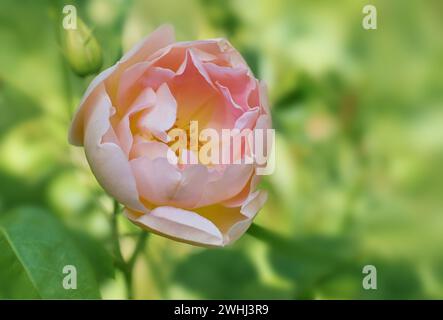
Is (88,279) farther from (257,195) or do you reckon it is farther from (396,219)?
(396,219)

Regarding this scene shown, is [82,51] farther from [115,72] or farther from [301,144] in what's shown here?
[301,144]

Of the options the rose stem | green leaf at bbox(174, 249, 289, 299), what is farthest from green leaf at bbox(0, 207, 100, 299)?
green leaf at bbox(174, 249, 289, 299)

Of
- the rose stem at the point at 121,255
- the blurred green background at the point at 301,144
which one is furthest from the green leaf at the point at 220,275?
the rose stem at the point at 121,255

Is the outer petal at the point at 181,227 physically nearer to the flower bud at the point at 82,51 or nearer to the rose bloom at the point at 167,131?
the rose bloom at the point at 167,131

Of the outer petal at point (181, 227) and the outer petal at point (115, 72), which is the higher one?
the outer petal at point (115, 72)

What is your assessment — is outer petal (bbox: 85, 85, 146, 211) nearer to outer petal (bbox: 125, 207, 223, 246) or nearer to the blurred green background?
outer petal (bbox: 125, 207, 223, 246)

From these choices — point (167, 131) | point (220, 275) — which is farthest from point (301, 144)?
point (167, 131)
